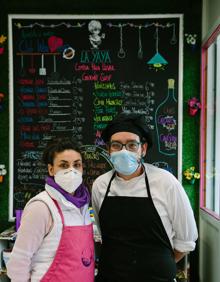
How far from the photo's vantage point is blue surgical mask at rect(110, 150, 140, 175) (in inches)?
66.5

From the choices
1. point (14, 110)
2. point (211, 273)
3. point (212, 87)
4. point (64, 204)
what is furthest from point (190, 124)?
point (64, 204)

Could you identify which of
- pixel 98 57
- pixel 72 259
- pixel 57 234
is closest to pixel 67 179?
pixel 57 234

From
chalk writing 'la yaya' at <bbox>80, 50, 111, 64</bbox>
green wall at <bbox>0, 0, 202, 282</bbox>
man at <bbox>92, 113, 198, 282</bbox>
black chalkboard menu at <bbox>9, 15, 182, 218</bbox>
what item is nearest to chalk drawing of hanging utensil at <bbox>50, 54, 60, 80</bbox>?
black chalkboard menu at <bbox>9, 15, 182, 218</bbox>

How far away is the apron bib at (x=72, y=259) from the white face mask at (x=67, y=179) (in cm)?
10

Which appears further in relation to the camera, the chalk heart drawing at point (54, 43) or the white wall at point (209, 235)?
the chalk heart drawing at point (54, 43)

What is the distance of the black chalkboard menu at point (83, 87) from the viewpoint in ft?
10.1

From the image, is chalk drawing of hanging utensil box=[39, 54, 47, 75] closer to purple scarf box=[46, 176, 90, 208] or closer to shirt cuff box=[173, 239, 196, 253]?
purple scarf box=[46, 176, 90, 208]

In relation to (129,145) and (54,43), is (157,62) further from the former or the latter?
(129,145)

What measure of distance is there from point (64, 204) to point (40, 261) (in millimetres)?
274

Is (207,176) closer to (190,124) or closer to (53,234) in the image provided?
(190,124)

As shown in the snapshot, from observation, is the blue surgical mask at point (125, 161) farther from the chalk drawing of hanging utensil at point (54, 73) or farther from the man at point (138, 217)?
the chalk drawing of hanging utensil at point (54, 73)

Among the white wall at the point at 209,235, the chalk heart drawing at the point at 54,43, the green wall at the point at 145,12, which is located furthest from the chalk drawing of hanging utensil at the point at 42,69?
the white wall at the point at 209,235

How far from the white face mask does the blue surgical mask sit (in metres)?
0.22

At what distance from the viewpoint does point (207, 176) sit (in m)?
2.99
